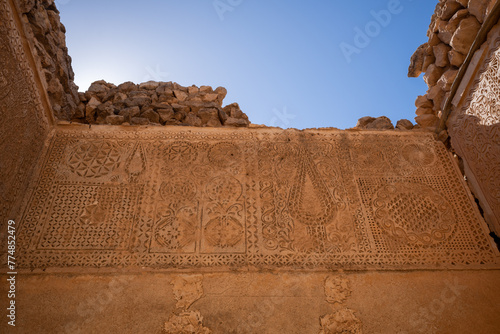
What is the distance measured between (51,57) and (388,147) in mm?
3893

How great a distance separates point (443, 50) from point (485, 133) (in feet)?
4.17

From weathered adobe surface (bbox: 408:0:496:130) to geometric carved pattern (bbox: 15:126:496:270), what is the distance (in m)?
0.51

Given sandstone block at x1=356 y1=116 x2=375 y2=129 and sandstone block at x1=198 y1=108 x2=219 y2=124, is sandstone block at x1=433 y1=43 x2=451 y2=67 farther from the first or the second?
sandstone block at x1=198 y1=108 x2=219 y2=124

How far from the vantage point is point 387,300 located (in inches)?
117

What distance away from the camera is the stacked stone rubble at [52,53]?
3500 mm

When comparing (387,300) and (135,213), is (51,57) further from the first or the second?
(387,300)

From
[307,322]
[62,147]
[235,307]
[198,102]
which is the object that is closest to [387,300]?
[307,322]

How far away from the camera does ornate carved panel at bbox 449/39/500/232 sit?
3.35 m

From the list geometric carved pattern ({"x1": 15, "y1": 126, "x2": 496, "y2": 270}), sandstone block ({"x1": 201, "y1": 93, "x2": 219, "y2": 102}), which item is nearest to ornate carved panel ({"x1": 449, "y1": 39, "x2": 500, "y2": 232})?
geometric carved pattern ({"x1": 15, "y1": 126, "x2": 496, "y2": 270})

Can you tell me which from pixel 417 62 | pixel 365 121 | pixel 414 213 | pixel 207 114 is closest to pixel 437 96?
pixel 417 62

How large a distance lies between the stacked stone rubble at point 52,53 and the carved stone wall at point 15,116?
0.70 ft

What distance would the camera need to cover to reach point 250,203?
349 centimetres

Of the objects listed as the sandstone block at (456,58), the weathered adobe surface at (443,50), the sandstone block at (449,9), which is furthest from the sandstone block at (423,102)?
the sandstone block at (449,9)

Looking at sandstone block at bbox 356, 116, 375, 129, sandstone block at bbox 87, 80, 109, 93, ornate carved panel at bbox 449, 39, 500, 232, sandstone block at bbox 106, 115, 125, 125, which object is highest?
sandstone block at bbox 87, 80, 109, 93
